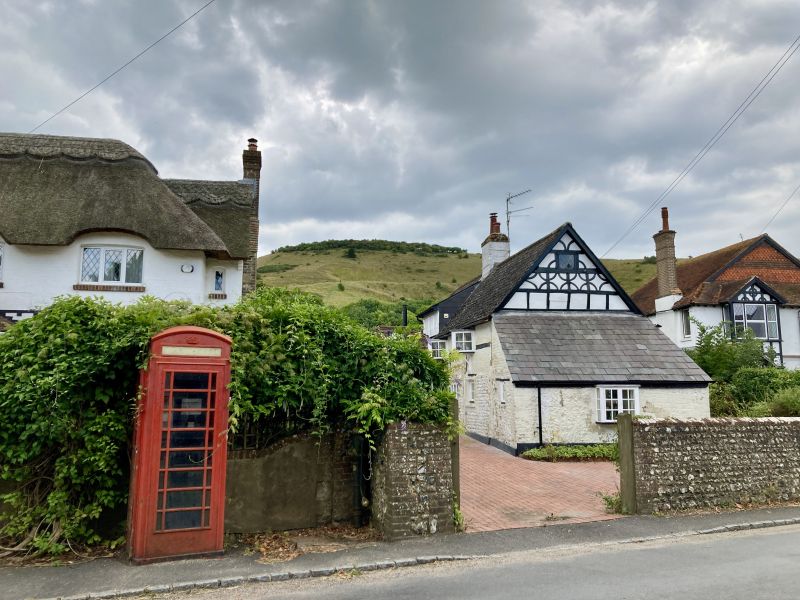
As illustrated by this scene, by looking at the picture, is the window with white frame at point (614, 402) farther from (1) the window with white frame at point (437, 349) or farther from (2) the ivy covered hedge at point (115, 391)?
(2) the ivy covered hedge at point (115, 391)

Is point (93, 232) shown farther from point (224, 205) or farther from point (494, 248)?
point (494, 248)

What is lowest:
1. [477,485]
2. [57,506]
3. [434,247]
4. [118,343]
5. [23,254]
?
[477,485]

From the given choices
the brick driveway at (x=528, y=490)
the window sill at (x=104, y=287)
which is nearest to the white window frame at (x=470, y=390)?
the brick driveway at (x=528, y=490)

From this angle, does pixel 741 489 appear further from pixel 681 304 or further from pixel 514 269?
pixel 681 304

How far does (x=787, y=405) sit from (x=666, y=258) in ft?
52.4

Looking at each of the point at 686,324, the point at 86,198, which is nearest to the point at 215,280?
the point at 86,198

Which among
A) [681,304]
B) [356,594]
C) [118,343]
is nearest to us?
[356,594]

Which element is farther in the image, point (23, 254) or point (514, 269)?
point (514, 269)

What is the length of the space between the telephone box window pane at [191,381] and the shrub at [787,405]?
15.0 metres

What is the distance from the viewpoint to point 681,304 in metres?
28.9

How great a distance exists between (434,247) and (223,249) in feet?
376

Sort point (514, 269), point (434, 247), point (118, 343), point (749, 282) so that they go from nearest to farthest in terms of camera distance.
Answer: point (118, 343)
point (514, 269)
point (749, 282)
point (434, 247)

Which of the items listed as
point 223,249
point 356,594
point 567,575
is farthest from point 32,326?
point 223,249

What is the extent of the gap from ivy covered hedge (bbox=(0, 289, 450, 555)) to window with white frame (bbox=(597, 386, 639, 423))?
1017 cm
